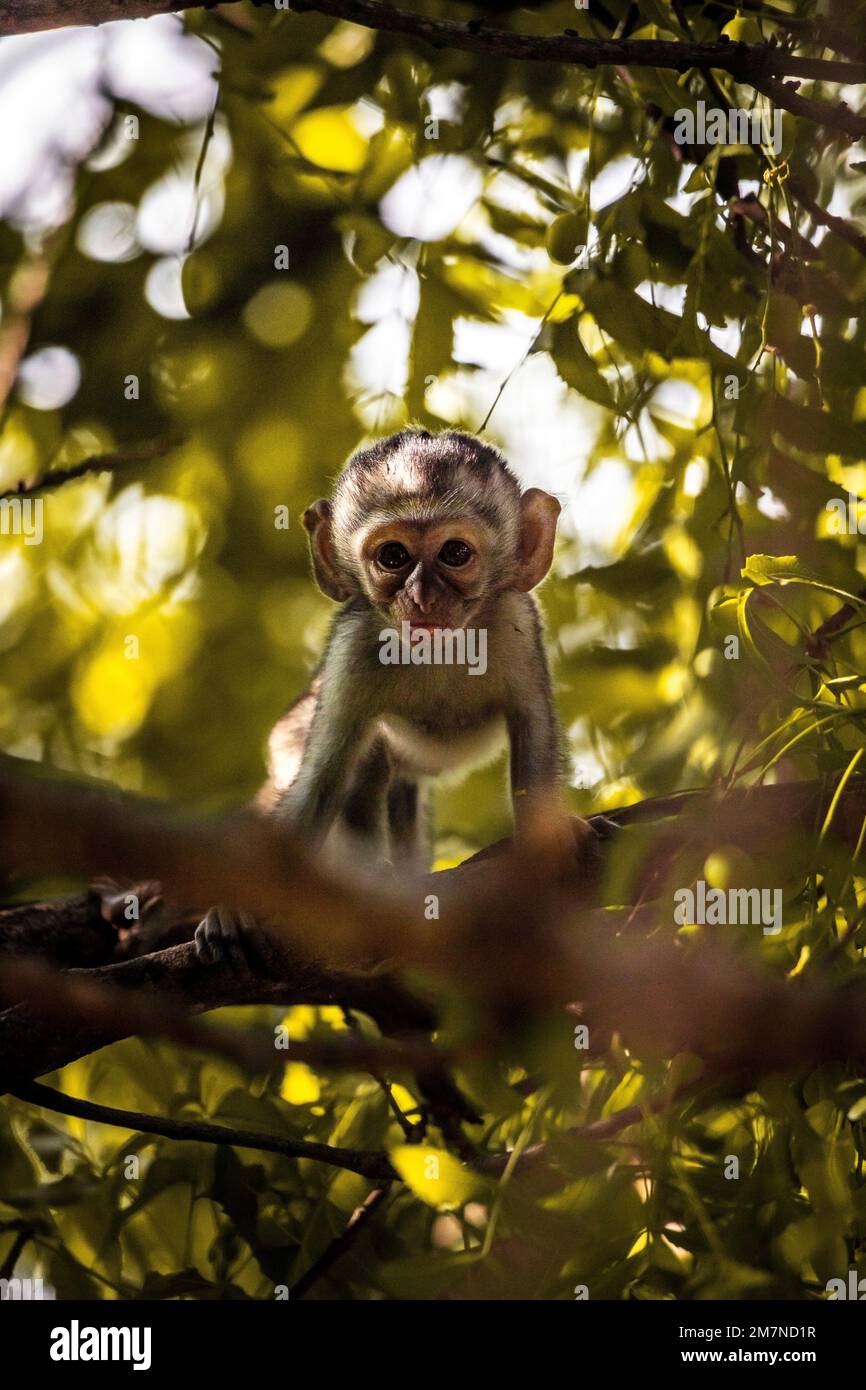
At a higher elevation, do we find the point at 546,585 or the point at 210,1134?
the point at 546,585

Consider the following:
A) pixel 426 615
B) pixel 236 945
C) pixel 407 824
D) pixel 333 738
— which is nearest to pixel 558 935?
pixel 236 945

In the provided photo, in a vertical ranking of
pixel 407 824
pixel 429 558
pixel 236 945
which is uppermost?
pixel 429 558

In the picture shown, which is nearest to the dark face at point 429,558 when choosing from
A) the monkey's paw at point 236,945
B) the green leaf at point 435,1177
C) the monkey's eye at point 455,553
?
the monkey's eye at point 455,553

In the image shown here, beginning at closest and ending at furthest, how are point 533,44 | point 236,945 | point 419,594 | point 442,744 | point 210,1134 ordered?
point 533,44 < point 210,1134 < point 236,945 < point 419,594 < point 442,744

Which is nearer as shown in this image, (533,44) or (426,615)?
(533,44)

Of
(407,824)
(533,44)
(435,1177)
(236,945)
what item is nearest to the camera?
(435,1177)

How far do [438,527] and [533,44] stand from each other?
2.93ft

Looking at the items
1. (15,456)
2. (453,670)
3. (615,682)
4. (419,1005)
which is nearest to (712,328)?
(615,682)

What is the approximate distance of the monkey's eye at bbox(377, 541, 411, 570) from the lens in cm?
241

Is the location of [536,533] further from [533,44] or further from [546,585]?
[533,44]

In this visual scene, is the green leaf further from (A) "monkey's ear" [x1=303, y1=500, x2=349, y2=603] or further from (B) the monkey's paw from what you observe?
(A) "monkey's ear" [x1=303, y1=500, x2=349, y2=603]

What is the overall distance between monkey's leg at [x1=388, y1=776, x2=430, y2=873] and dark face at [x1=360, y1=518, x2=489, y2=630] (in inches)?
20.5

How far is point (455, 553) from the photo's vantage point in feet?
7.91
